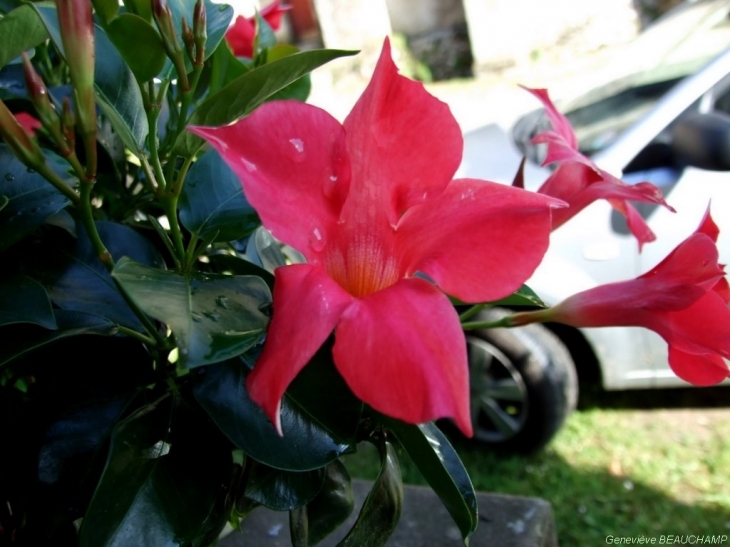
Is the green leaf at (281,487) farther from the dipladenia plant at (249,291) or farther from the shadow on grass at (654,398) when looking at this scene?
the shadow on grass at (654,398)

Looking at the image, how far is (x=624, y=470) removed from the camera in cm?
266

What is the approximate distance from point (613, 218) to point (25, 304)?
2191mm

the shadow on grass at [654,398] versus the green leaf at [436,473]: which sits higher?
the green leaf at [436,473]

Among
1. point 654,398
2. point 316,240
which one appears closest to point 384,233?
point 316,240

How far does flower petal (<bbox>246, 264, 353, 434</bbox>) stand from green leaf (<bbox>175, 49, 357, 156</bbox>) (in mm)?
169

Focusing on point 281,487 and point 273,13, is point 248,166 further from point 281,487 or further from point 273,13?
point 273,13

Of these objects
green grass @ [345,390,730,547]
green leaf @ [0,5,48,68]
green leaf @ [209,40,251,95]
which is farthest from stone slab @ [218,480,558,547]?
green grass @ [345,390,730,547]

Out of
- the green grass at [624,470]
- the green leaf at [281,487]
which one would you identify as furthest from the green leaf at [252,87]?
the green grass at [624,470]

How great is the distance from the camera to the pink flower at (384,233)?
0.44 metres

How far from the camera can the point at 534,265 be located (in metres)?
0.49

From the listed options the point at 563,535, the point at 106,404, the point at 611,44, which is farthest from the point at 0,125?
the point at 611,44

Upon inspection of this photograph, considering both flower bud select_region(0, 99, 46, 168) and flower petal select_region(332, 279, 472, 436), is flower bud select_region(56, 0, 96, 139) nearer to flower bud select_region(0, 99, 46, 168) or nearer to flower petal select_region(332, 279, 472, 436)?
flower bud select_region(0, 99, 46, 168)

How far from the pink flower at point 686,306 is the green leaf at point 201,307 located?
35 centimetres

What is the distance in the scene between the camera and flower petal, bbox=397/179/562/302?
1.63 ft
